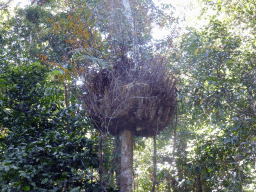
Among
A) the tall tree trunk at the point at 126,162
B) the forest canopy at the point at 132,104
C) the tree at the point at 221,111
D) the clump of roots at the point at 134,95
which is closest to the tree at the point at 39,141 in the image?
the forest canopy at the point at 132,104

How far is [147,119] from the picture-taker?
547 centimetres

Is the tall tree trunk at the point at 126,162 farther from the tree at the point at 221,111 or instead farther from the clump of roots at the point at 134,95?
the tree at the point at 221,111

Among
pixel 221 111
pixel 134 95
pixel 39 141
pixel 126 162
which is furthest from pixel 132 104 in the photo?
pixel 39 141

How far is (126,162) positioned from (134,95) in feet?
5.69

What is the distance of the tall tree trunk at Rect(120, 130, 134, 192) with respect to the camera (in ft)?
17.2

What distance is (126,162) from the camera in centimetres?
555

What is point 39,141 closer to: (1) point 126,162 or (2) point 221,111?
(1) point 126,162

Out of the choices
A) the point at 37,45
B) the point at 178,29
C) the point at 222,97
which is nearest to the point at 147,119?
the point at 222,97

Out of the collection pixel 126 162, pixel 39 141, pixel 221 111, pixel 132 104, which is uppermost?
pixel 132 104

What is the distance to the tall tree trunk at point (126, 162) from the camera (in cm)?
523

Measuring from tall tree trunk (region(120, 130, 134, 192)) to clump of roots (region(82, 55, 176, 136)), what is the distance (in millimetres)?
255

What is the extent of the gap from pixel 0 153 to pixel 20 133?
1.37ft

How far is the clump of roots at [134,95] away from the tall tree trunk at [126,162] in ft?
0.84

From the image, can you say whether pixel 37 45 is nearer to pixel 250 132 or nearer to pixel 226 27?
pixel 226 27
